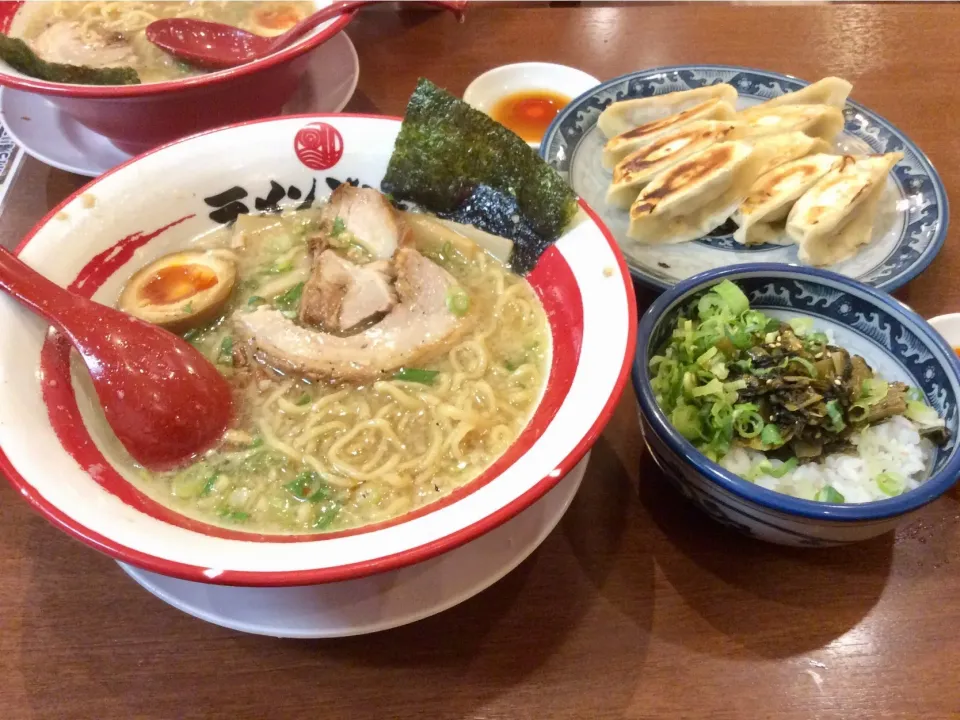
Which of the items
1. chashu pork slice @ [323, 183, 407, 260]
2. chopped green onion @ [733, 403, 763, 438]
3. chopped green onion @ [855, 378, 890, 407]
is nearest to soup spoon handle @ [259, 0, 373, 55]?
chashu pork slice @ [323, 183, 407, 260]

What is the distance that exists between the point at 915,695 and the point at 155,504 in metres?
1.27

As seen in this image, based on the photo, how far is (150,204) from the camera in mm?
1412

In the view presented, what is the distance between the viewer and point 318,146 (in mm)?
1513

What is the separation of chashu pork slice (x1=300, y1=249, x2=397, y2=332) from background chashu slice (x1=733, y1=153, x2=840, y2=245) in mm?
1004

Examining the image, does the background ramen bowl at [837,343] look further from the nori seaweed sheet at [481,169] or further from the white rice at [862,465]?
the nori seaweed sheet at [481,169]

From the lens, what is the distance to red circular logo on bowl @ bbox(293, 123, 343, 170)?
1.50 m

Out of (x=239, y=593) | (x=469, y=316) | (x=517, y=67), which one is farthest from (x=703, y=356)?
(x=517, y=67)

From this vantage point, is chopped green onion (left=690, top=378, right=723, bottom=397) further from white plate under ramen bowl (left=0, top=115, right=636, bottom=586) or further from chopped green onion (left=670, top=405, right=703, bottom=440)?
white plate under ramen bowl (left=0, top=115, right=636, bottom=586)

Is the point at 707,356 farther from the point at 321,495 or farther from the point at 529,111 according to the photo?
the point at 529,111

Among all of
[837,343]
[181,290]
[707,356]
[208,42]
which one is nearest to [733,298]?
→ [707,356]

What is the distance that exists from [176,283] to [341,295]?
1.15ft

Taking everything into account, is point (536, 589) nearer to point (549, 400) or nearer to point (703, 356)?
point (549, 400)

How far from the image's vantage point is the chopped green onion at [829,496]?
3.79ft

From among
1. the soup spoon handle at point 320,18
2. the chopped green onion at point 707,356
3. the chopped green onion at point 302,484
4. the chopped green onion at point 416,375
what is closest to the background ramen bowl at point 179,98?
the soup spoon handle at point 320,18
